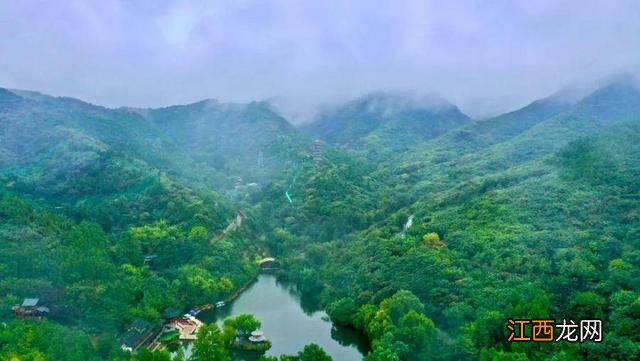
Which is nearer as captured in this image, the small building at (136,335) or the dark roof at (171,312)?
the small building at (136,335)

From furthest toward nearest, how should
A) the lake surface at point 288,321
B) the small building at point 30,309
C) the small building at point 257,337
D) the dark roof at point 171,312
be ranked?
the dark roof at point 171,312, the lake surface at point 288,321, the small building at point 257,337, the small building at point 30,309

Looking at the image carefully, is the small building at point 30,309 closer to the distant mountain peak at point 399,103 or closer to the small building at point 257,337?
the small building at point 257,337

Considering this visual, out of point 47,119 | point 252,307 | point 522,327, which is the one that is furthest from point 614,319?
point 47,119

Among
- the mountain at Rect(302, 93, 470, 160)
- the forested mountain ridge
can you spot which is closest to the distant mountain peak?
the mountain at Rect(302, 93, 470, 160)

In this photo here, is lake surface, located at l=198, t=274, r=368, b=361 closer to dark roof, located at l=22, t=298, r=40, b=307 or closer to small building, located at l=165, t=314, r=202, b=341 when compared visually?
small building, located at l=165, t=314, r=202, b=341

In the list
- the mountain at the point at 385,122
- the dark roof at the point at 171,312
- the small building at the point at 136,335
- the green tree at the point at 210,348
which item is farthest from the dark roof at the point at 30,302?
the mountain at the point at 385,122

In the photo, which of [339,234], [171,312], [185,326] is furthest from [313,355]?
[339,234]

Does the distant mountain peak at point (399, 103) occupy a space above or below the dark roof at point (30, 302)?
above
